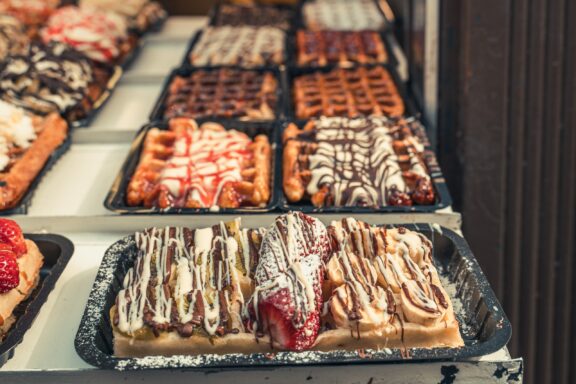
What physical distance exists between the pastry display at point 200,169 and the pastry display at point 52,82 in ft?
1.60

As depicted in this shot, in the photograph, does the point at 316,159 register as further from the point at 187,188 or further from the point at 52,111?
Result: the point at 52,111

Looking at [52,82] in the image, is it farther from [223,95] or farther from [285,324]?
[285,324]

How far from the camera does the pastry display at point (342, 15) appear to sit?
4145 mm

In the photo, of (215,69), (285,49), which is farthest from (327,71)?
(215,69)

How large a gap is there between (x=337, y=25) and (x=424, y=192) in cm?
211

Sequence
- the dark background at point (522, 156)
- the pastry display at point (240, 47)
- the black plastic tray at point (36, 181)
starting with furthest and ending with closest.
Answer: the pastry display at point (240, 47), the dark background at point (522, 156), the black plastic tray at point (36, 181)

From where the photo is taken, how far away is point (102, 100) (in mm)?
3201

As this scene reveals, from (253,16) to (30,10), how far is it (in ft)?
3.90

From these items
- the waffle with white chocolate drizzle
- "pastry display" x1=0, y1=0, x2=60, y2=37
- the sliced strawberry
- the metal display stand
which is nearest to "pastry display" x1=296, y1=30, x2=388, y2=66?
the metal display stand

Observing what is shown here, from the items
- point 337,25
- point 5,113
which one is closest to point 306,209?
point 5,113

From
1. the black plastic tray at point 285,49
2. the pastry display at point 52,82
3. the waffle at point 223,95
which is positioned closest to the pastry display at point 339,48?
the black plastic tray at point 285,49

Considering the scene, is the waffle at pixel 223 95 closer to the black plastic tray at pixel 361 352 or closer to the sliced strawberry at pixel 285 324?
the black plastic tray at pixel 361 352

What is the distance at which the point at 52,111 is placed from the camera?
2973mm

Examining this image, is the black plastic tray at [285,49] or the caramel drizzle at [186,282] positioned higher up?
the black plastic tray at [285,49]
